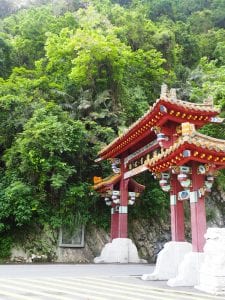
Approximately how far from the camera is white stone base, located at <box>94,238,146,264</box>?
13094 millimetres

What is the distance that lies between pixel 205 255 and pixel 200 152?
212 cm

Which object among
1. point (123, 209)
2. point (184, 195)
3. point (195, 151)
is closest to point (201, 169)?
point (195, 151)

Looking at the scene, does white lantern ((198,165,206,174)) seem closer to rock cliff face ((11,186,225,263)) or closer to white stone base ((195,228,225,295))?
white stone base ((195,228,225,295))

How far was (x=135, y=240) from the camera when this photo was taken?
50.8ft

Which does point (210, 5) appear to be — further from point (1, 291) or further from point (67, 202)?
point (1, 291)

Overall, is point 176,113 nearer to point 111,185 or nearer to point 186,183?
point 186,183

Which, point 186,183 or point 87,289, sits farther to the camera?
point 186,183

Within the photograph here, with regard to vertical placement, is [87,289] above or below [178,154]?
below

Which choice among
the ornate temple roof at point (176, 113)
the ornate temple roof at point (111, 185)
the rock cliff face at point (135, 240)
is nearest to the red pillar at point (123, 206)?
the ornate temple roof at point (111, 185)

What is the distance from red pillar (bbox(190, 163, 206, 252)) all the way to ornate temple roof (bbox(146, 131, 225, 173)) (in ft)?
1.49

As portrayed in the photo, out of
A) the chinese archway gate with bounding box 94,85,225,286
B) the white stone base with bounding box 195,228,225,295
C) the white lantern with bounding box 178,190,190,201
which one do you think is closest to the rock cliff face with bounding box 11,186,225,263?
the chinese archway gate with bounding box 94,85,225,286

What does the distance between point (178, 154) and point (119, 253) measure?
20.9 ft

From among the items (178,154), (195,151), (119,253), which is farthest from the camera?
(119,253)

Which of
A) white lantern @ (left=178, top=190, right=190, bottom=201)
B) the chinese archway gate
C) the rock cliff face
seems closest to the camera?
the chinese archway gate
